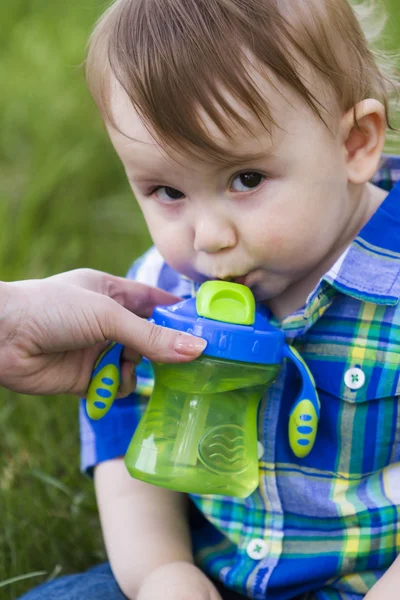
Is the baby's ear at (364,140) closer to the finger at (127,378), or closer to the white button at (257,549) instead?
the finger at (127,378)

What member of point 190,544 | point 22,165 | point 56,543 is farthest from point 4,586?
point 22,165

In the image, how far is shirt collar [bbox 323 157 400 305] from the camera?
146 centimetres

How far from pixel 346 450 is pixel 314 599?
0.85 ft

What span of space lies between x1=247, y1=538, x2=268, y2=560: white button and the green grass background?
0.39 m

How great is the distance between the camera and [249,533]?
5.14ft

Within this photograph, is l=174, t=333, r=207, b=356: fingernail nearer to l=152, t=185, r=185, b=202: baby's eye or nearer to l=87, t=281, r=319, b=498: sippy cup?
l=87, t=281, r=319, b=498: sippy cup

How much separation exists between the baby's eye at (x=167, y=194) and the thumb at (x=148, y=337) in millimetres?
196

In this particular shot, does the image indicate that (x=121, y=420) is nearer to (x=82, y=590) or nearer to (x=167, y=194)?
(x=82, y=590)

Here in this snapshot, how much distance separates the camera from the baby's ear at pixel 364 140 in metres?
1.48

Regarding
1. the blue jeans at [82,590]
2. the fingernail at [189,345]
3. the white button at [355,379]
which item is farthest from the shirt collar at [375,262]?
the blue jeans at [82,590]

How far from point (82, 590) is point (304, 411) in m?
0.54

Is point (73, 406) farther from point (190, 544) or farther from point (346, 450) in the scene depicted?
point (346, 450)

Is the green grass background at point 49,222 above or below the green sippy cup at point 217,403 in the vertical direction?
below

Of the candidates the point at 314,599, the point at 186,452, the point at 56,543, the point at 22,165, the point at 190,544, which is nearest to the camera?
the point at 186,452
